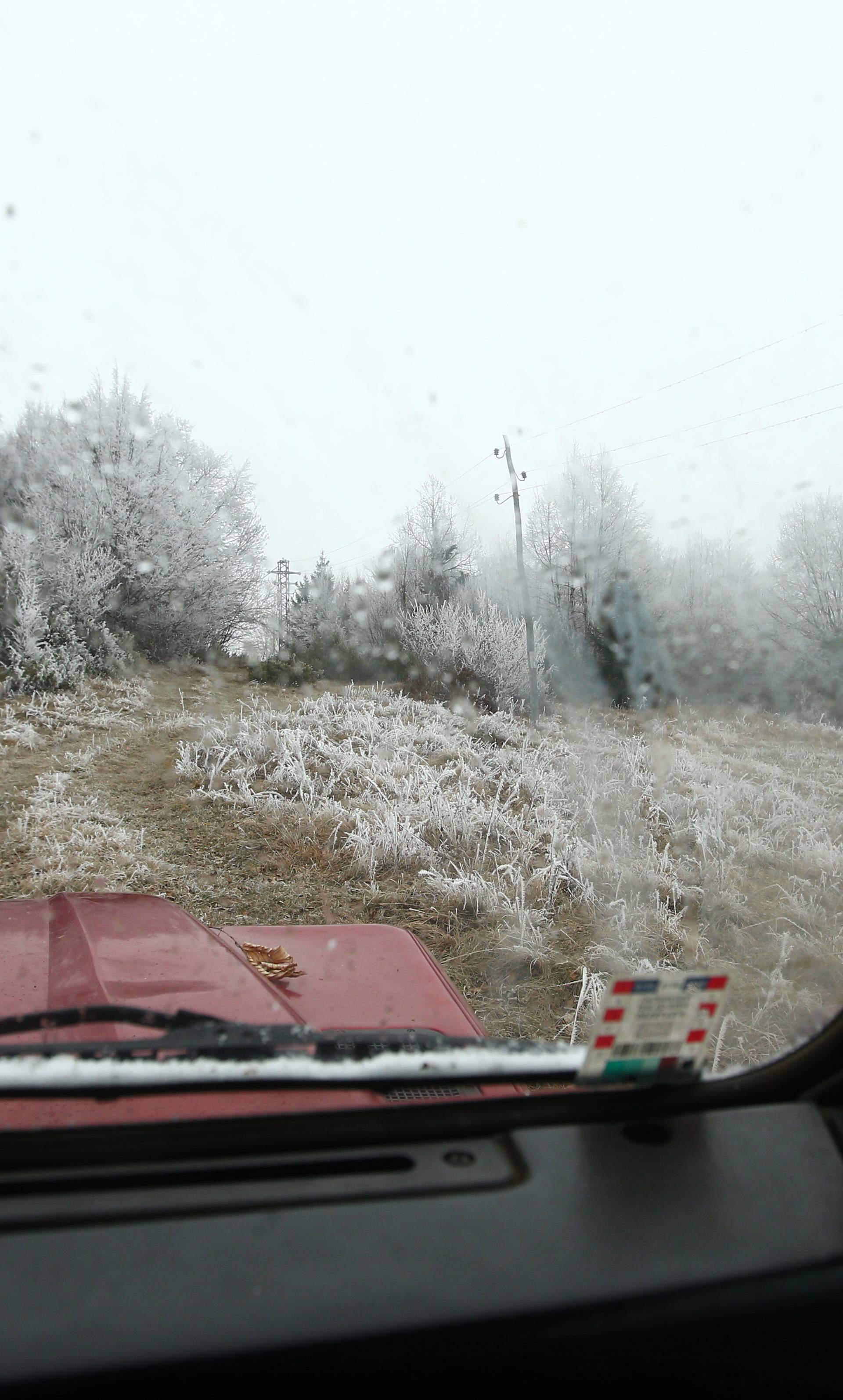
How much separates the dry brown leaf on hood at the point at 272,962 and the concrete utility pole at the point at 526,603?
7.84ft

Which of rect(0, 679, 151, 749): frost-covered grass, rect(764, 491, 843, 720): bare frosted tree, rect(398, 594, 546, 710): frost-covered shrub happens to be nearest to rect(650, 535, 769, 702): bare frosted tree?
rect(764, 491, 843, 720): bare frosted tree

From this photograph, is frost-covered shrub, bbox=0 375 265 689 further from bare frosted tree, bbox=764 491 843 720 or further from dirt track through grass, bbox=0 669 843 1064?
bare frosted tree, bbox=764 491 843 720

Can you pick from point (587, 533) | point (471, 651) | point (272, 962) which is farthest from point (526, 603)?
point (272, 962)

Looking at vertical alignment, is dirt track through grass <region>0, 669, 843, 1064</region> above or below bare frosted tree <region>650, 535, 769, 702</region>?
below

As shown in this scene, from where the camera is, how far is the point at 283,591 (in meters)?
4.20

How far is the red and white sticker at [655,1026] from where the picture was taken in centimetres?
121

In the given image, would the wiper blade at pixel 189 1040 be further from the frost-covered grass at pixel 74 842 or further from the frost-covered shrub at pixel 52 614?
the frost-covered shrub at pixel 52 614

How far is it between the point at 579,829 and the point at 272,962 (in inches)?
136

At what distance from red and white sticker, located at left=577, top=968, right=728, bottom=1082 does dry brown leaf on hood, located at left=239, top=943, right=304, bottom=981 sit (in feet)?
2.72

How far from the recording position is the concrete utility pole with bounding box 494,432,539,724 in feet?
12.4

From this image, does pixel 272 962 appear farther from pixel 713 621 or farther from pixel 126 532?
pixel 713 621

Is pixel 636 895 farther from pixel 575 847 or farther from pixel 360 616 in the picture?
pixel 360 616

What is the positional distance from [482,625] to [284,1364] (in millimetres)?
5829

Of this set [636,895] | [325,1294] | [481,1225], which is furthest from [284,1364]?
[636,895]
